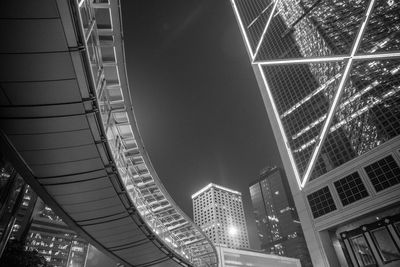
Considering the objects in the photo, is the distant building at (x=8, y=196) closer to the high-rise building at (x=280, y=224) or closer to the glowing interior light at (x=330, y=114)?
the glowing interior light at (x=330, y=114)

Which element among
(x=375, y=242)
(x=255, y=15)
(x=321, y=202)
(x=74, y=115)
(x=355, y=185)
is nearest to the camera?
(x=74, y=115)

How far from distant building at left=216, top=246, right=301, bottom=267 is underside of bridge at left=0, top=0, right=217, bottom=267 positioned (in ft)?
253

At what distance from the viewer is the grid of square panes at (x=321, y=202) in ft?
124

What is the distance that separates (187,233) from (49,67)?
21558mm

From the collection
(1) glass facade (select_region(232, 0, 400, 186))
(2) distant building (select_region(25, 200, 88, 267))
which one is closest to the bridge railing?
(1) glass facade (select_region(232, 0, 400, 186))

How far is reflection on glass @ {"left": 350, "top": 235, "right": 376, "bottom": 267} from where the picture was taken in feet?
101

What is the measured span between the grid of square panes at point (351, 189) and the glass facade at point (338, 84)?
406 centimetres

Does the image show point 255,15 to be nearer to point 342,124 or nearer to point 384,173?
point 342,124

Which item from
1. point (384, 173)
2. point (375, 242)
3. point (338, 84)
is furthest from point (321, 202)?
point (338, 84)

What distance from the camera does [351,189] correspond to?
35.8 meters

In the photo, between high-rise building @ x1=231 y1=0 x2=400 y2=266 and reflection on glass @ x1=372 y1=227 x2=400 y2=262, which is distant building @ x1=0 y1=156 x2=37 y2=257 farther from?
reflection on glass @ x1=372 y1=227 x2=400 y2=262

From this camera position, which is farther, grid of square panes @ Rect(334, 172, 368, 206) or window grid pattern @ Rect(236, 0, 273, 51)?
window grid pattern @ Rect(236, 0, 273, 51)

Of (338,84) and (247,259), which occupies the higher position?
(338,84)

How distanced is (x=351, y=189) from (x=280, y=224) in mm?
158796
